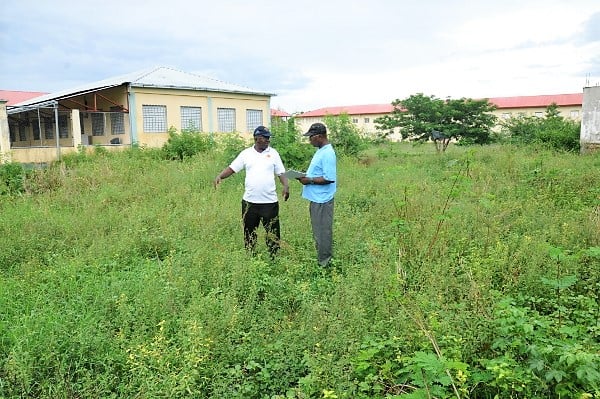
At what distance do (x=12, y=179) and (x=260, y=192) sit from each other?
776 centimetres

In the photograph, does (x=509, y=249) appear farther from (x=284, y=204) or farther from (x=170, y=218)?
(x=170, y=218)

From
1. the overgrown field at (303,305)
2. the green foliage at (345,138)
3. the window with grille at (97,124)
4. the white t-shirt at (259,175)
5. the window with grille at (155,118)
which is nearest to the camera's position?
the overgrown field at (303,305)

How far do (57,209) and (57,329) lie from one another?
4.94 metres

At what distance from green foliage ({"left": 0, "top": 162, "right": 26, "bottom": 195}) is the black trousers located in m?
6.52

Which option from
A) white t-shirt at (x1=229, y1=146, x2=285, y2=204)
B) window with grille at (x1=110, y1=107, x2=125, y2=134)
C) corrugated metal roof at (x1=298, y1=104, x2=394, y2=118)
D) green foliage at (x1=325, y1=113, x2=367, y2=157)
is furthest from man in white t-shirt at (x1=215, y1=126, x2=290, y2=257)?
corrugated metal roof at (x1=298, y1=104, x2=394, y2=118)

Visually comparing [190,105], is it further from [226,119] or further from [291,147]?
[291,147]

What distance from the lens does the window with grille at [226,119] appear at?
21.2 meters

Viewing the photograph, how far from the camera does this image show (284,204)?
7.41 metres

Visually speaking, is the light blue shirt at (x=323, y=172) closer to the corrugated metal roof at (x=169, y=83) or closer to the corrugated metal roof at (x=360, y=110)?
the corrugated metal roof at (x=169, y=83)

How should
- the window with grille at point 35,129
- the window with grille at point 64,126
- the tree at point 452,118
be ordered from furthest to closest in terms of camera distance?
the tree at point 452,118 < the window with grille at point 35,129 < the window with grille at point 64,126

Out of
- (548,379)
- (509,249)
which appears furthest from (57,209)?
(548,379)

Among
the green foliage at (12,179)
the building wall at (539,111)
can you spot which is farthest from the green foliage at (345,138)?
the building wall at (539,111)

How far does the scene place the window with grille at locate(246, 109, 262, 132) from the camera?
2253 centimetres

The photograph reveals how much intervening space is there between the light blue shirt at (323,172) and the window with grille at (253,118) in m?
18.1
